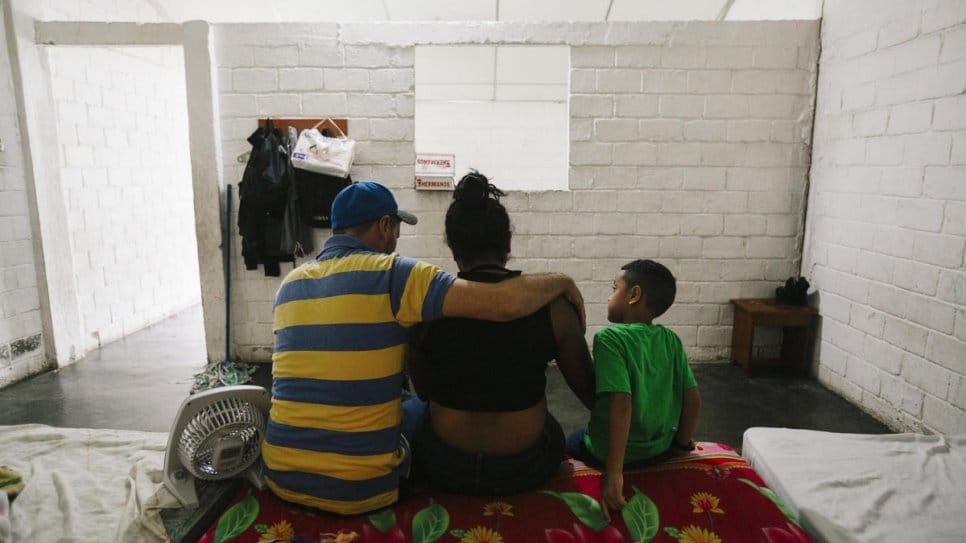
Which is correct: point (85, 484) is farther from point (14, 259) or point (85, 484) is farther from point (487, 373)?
point (14, 259)

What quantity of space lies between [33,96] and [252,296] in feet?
6.16

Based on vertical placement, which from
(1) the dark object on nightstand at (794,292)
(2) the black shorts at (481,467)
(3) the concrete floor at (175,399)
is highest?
(1) the dark object on nightstand at (794,292)

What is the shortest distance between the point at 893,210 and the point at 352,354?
3.01 meters

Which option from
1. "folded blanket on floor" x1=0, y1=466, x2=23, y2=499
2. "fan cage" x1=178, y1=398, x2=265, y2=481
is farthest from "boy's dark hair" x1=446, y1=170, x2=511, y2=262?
"folded blanket on floor" x1=0, y1=466, x2=23, y2=499

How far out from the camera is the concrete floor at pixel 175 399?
3.03m

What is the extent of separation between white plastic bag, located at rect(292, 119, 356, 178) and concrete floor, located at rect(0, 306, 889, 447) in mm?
1440

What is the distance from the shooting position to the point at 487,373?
5.08ft

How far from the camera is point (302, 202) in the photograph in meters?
3.75

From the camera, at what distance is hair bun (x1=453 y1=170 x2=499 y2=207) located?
5.34 ft

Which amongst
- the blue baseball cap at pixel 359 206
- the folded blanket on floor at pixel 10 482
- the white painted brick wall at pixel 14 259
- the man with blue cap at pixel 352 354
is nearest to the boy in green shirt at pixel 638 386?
the man with blue cap at pixel 352 354

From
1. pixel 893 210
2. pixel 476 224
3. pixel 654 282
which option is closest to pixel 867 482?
pixel 654 282

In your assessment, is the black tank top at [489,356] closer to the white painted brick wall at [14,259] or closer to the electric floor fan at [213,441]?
the electric floor fan at [213,441]

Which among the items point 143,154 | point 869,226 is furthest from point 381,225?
point 143,154

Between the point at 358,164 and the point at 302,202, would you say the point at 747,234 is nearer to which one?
the point at 358,164
